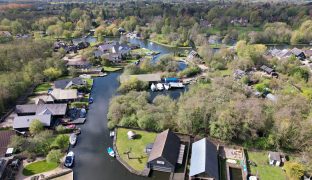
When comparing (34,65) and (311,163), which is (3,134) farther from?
(311,163)

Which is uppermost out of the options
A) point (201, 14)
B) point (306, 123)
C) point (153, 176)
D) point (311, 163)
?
point (201, 14)

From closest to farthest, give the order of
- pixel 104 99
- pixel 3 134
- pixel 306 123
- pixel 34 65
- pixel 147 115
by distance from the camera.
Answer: pixel 306 123 → pixel 3 134 → pixel 147 115 → pixel 104 99 → pixel 34 65

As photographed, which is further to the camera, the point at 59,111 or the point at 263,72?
the point at 263,72

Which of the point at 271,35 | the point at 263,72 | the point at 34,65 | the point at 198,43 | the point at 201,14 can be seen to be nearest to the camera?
the point at 34,65

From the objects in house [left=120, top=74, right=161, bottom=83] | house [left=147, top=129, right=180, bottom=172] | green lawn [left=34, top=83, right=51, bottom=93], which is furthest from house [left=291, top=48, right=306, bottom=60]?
green lawn [left=34, top=83, right=51, bottom=93]

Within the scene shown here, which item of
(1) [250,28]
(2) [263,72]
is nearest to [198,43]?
(2) [263,72]

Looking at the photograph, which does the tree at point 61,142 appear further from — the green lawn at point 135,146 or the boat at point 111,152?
the green lawn at point 135,146

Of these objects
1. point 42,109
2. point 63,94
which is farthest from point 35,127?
point 63,94

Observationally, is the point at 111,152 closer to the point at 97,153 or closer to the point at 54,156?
the point at 97,153
